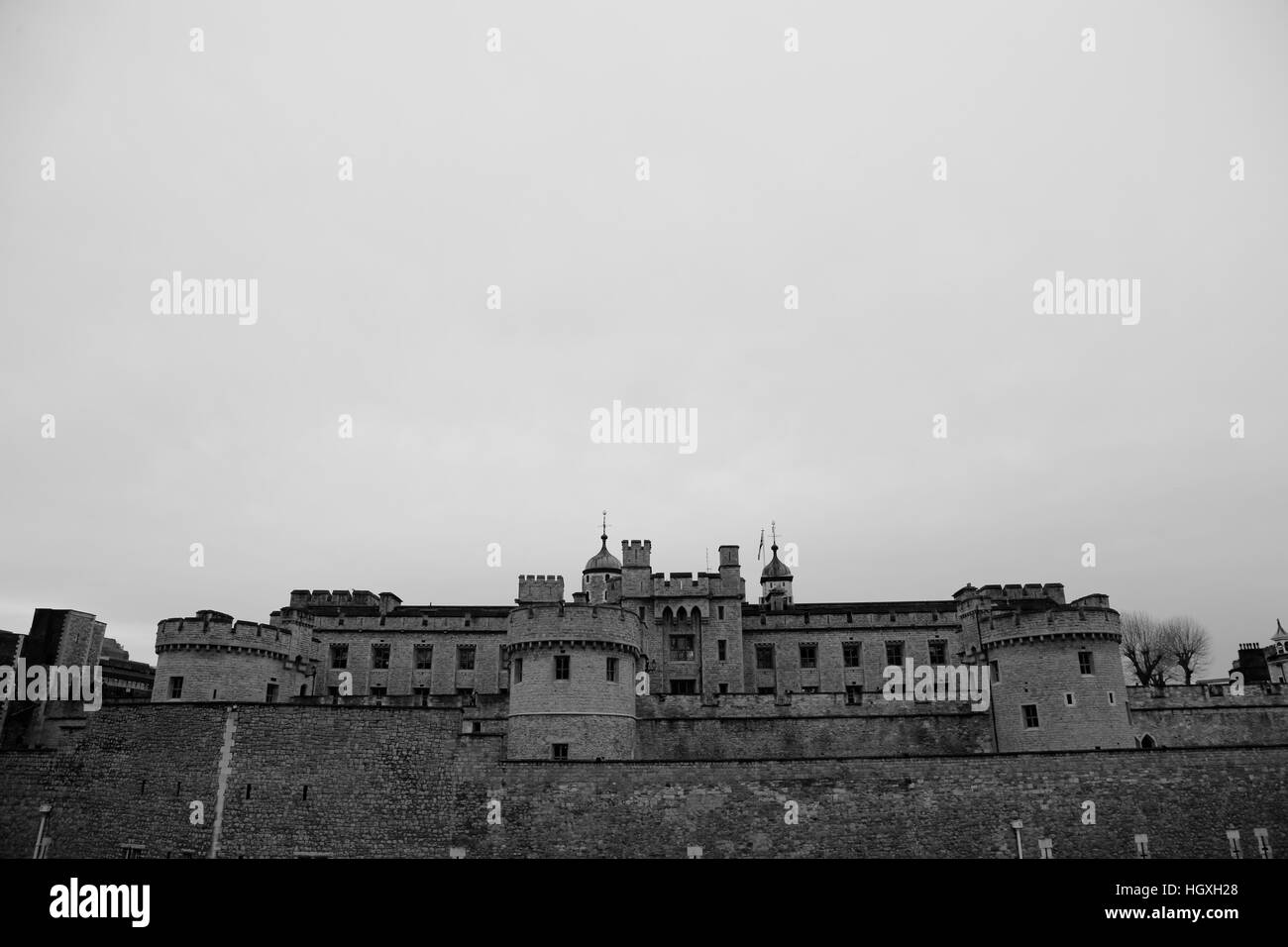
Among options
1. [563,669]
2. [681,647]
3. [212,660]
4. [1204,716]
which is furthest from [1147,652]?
[212,660]

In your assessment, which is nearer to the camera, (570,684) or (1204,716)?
(570,684)

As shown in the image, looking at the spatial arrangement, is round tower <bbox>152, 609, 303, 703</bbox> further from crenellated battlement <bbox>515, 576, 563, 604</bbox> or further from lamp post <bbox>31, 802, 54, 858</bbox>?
crenellated battlement <bbox>515, 576, 563, 604</bbox>

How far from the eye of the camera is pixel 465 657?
4997cm

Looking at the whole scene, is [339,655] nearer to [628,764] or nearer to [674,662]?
[674,662]

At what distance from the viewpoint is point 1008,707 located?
35.6 meters

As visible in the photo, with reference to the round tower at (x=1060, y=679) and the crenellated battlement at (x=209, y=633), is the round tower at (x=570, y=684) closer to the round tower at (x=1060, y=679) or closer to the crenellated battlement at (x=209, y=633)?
the crenellated battlement at (x=209, y=633)

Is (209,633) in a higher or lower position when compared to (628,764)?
higher

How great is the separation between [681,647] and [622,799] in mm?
17832

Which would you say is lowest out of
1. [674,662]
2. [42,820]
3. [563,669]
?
[42,820]

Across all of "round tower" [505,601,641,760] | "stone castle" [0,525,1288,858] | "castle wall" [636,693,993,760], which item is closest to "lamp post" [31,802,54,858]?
"stone castle" [0,525,1288,858]

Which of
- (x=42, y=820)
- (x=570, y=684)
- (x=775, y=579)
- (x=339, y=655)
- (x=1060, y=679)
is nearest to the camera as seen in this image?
(x=42, y=820)

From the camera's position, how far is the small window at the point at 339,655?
48719 mm

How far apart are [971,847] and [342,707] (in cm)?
2303

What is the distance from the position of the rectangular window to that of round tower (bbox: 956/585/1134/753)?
16.6m
